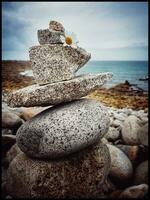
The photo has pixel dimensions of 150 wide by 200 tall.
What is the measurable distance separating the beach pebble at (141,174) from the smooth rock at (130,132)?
646 mm

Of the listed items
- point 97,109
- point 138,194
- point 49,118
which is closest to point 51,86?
point 49,118

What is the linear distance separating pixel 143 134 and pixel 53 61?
212cm

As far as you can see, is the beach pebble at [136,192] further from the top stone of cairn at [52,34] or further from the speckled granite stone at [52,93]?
the top stone of cairn at [52,34]

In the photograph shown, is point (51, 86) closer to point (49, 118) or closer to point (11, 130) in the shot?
point (49, 118)

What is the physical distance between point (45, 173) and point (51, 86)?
98cm

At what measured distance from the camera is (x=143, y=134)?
4199mm

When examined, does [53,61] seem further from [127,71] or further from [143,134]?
[127,71]

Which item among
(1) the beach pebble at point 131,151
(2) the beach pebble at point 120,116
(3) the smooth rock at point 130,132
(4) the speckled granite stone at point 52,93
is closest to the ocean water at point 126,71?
(2) the beach pebble at point 120,116

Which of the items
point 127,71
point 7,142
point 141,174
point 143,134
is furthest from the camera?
point 127,71

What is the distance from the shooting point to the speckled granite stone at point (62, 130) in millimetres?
2738

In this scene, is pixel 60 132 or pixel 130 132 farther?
pixel 130 132

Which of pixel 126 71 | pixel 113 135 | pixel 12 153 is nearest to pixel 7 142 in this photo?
pixel 12 153

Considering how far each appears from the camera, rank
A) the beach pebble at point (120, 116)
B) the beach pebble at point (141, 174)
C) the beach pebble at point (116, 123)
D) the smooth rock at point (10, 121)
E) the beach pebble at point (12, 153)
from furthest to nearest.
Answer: the beach pebble at point (120, 116)
the beach pebble at point (116, 123)
the smooth rock at point (10, 121)
the beach pebble at point (12, 153)
the beach pebble at point (141, 174)

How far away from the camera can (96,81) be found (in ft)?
9.64
